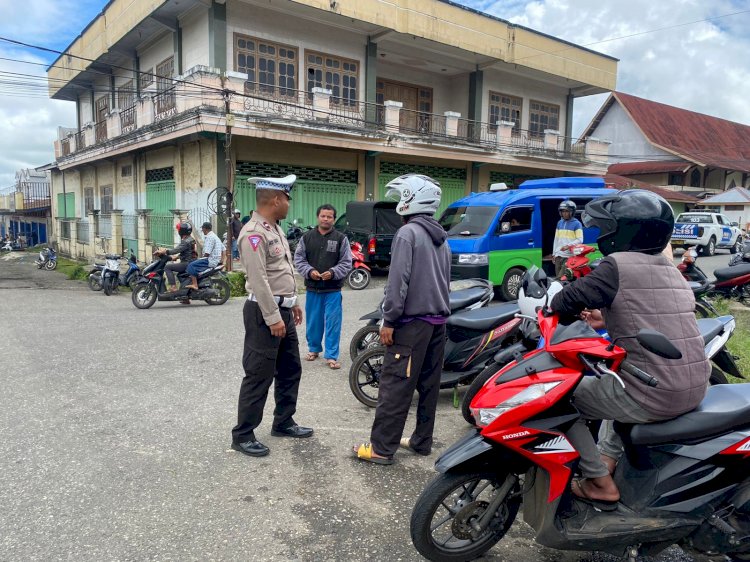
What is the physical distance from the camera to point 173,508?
10.3 feet

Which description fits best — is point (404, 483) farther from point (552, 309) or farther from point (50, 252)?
point (50, 252)

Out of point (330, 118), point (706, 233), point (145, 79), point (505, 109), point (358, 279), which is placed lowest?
point (358, 279)

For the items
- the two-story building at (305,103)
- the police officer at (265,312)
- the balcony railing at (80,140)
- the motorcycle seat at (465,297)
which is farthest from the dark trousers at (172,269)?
the balcony railing at (80,140)

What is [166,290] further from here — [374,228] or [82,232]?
[82,232]

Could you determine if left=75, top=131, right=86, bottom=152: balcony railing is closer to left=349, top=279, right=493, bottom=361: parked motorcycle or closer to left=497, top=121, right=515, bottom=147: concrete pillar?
left=497, top=121, right=515, bottom=147: concrete pillar

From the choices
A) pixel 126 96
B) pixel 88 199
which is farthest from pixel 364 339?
pixel 88 199

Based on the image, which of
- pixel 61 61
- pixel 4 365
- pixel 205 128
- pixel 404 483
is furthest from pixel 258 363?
pixel 61 61

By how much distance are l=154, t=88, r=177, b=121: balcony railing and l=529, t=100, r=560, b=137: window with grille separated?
48.6 feet

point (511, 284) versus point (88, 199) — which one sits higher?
point (88, 199)

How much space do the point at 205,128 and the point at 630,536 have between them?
1301 cm

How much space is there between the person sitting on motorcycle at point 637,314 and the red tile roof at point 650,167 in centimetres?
3037

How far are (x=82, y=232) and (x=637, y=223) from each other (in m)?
23.7

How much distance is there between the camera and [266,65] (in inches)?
638

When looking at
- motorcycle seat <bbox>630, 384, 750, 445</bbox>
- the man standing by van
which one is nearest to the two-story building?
the man standing by van
